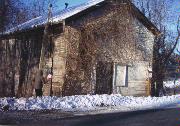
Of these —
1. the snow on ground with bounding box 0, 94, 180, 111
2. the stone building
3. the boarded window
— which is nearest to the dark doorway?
the stone building

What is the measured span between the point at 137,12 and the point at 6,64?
10314 mm

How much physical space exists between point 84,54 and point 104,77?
7.69 feet

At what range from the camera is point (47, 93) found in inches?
755

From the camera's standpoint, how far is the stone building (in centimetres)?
1800

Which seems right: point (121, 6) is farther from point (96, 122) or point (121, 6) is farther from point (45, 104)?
point (96, 122)

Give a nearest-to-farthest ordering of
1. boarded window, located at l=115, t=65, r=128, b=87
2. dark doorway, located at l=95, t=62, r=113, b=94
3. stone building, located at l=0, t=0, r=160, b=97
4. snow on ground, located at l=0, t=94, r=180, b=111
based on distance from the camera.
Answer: snow on ground, located at l=0, t=94, r=180, b=111, stone building, located at l=0, t=0, r=160, b=97, dark doorway, located at l=95, t=62, r=113, b=94, boarded window, located at l=115, t=65, r=128, b=87

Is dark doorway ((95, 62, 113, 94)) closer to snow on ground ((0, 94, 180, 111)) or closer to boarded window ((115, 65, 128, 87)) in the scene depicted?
boarded window ((115, 65, 128, 87))

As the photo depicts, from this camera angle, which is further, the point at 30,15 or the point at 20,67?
the point at 30,15

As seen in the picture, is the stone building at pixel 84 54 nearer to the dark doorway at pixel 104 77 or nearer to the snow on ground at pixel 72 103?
the dark doorway at pixel 104 77

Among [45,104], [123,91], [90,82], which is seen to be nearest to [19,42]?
[90,82]

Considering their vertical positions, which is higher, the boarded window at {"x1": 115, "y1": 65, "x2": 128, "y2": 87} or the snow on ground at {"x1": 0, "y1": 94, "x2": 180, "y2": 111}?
the boarded window at {"x1": 115, "y1": 65, "x2": 128, "y2": 87}

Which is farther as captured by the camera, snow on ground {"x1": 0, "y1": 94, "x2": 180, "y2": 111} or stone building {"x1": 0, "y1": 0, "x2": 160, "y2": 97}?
stone building {"x1": 0, "y1": 0, "x2": 160, "y2": 97}

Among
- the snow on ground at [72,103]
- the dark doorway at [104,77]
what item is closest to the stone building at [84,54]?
the dark doorway at [104,77]

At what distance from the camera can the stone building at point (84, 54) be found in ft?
59.1
